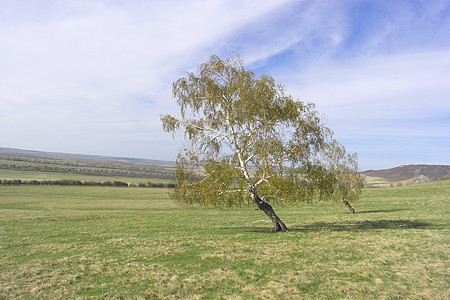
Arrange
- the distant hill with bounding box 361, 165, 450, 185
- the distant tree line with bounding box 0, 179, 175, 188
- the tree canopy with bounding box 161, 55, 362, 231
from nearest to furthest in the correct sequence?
the tree canopy with bounding box 161, 55, 362, 231 → the distant tree line with bounding box 0, 179, 175, 188 → the distant hill with bounding box 361, 165, 450, 185

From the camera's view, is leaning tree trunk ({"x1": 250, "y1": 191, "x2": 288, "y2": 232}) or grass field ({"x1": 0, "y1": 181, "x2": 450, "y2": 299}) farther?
leaning tree trunk ({"x1": 250, "y1": 191, "x2": 288, "y2": 232})

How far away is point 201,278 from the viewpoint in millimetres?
9586

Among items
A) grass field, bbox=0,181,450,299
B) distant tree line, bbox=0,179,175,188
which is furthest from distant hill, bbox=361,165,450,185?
grass field, bbox=0,181,450,299

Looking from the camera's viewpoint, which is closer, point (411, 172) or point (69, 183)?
point (69, 183)

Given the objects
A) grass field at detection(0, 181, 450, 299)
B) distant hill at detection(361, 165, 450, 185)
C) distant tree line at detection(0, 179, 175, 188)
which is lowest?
distant tree line at detection(0, 179, 175, 188)

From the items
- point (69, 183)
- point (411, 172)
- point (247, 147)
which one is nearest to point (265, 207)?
point (247, 147)

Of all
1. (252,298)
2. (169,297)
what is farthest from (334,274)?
(169,297)

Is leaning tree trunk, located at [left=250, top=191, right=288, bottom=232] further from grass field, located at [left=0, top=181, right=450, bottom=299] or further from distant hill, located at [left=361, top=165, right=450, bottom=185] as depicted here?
distant hill, located at [left=361, top=165, right=450, bottom=185]

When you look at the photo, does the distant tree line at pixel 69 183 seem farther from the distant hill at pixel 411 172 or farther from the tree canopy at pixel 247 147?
the distant hill at pixel 411 172

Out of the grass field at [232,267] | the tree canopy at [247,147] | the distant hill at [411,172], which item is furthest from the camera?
the distant hill at [411,172]

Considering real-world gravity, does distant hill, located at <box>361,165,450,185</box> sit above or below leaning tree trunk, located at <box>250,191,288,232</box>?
above

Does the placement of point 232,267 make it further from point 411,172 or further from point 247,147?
point 411,172

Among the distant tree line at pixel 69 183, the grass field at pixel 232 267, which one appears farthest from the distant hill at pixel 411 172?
the grass field at pixel 232 267

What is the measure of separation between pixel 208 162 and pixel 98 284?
435 inches
